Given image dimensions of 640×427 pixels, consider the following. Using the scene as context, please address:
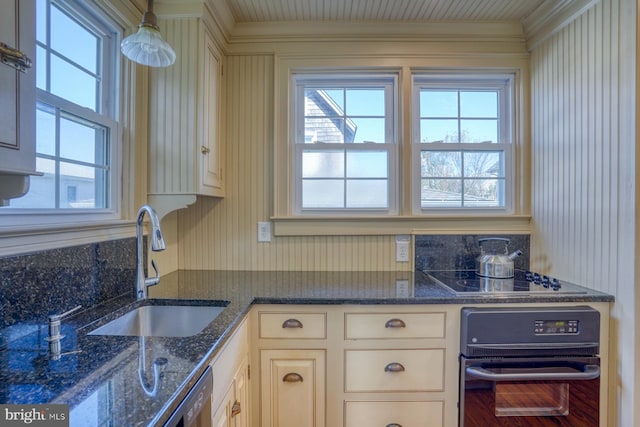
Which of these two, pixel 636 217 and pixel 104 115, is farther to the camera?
pixel 104 115

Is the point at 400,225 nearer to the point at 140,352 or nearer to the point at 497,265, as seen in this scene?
the point at 497,265

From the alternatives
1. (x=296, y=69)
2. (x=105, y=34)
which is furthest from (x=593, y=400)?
(x=105, y=34)

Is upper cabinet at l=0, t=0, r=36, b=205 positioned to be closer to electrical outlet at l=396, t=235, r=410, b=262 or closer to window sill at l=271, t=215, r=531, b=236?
window sill at l=271, t=215, r=531, b=236

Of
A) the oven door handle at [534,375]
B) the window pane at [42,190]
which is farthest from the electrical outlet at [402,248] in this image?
the window pane at [42,190]

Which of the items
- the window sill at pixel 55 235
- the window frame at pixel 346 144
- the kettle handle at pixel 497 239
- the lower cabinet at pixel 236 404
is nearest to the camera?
the window sill at pixel 55 235

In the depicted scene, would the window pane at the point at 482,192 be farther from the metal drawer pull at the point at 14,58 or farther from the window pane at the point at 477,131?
the metal drawer pull at the point at 14,58

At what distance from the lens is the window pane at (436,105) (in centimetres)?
213

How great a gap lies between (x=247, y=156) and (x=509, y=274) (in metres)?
1.71

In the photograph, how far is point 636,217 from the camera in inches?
53.3

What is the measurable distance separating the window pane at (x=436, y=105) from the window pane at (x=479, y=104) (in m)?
0.06

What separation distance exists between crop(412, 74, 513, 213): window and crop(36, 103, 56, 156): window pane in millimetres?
1848

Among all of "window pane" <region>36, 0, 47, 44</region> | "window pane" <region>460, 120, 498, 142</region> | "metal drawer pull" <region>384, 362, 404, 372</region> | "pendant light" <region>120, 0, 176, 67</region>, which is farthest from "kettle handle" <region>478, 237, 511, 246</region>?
"window pane" <region>36, 0, 47, 44</region>

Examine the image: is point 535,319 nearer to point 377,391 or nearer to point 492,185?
point 377,391

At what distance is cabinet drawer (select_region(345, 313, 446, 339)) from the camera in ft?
4.86
